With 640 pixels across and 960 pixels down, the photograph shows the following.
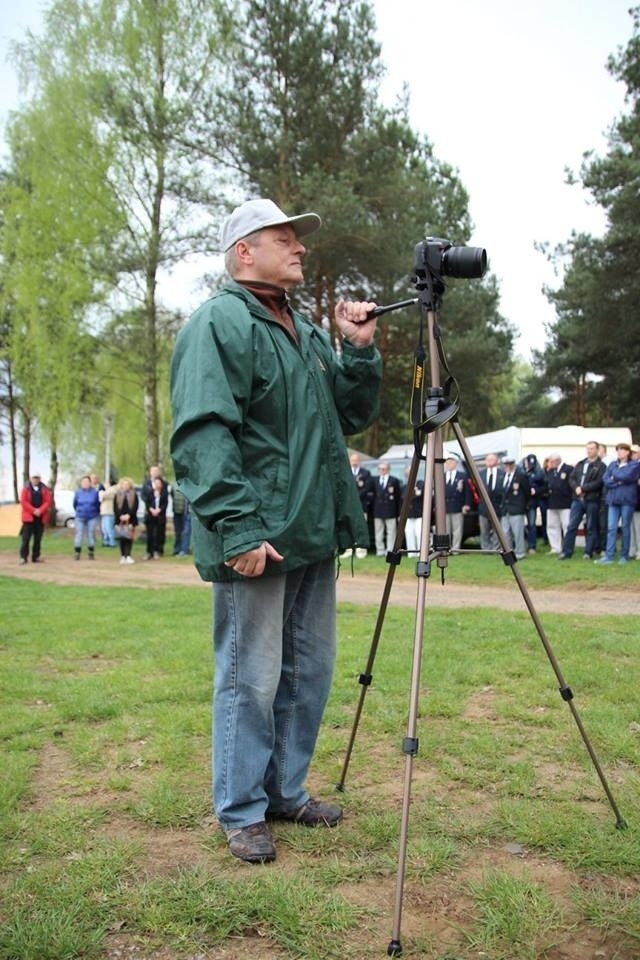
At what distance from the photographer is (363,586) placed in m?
13.1

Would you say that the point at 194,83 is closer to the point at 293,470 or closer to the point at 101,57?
the point at 101,57

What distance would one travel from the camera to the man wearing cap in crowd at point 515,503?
50.4 feet

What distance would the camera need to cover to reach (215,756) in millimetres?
3340

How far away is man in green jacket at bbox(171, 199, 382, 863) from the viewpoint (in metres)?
3.11

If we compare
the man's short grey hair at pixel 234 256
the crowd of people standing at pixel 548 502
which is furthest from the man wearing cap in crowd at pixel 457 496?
the man's short grey hair at pixel 234 256

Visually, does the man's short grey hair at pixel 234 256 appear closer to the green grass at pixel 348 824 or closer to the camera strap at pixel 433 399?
the camera strap at pixel 433 399

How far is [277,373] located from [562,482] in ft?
44.7

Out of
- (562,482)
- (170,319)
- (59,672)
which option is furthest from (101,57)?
(59,672)

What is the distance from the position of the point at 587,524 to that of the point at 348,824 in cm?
1258

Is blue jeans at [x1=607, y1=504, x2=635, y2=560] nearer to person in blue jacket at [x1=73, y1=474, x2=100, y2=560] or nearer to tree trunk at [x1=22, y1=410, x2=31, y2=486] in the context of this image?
person in blue jacket at [x1=73, y1=474, x2=100, y2=560]

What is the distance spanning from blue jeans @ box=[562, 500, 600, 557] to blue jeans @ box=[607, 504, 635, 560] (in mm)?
706

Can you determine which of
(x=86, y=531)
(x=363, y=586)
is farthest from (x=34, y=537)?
(x=363, y=586)

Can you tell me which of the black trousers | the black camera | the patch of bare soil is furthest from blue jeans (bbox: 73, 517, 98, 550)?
the black camera

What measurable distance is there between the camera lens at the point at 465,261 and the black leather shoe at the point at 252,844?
2.23 m
